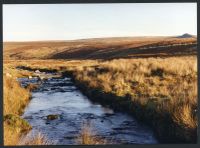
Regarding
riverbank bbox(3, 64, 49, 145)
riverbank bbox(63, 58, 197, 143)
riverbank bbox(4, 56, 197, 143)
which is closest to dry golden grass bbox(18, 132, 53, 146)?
riverbank bbox(3, 64, 49, 145)

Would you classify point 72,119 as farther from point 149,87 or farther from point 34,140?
point 149,87

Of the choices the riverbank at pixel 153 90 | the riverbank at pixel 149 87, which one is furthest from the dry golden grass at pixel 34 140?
the riverbank at pixel 153 90

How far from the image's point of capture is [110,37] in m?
10.7

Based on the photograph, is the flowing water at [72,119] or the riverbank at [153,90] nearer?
the riverbank at [153,90]

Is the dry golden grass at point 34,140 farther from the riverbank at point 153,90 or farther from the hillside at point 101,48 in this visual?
the riverbank at point 153,90

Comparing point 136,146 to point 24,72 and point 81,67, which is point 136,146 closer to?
point 81,67

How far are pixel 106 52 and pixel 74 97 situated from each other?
53.7 inches

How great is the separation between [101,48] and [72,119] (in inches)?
62.6

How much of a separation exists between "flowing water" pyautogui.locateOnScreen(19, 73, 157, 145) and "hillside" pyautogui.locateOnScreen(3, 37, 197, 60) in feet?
2.99

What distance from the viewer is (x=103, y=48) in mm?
10992

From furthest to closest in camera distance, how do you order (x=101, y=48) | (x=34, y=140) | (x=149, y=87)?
(x=149, y=87) → (x=101, y=48) → (x=34, y=140)

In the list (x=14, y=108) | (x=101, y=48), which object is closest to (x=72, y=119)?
(x=14, y=108)

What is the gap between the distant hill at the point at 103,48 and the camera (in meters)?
10.8

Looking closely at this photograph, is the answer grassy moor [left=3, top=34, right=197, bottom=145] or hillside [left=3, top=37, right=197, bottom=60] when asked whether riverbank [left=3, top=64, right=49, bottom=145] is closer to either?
grassy moor [left=3, top=34, right=197, bottom=145]
